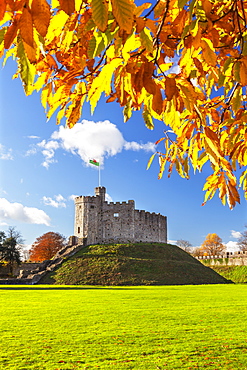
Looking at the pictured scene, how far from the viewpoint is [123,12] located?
40.9 inches

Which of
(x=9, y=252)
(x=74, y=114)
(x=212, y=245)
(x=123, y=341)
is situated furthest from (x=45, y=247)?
(x=74, y=114)

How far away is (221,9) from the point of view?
2.47 metres

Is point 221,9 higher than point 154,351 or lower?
higher

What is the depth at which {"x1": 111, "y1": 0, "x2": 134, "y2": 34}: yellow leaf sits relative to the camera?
3.39 feet

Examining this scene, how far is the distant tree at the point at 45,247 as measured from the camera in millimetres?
54312

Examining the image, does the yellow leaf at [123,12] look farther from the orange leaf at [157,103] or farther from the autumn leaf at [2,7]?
the orange leaf at [157,103]

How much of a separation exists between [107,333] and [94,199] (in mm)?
39627

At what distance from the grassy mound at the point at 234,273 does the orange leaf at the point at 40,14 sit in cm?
3865

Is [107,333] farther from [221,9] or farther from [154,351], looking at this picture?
[221,9]

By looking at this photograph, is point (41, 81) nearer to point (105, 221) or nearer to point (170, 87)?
point (170, 87)

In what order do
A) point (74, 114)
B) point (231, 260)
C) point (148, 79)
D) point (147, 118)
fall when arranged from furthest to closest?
point (231, 260) → point (147, 118) → point (74, 114) → point (148, 79)

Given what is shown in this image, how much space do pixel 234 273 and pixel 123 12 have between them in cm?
4124

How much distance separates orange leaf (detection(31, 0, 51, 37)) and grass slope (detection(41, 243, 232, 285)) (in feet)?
86.3

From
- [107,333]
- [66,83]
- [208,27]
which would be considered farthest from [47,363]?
[208,27]
